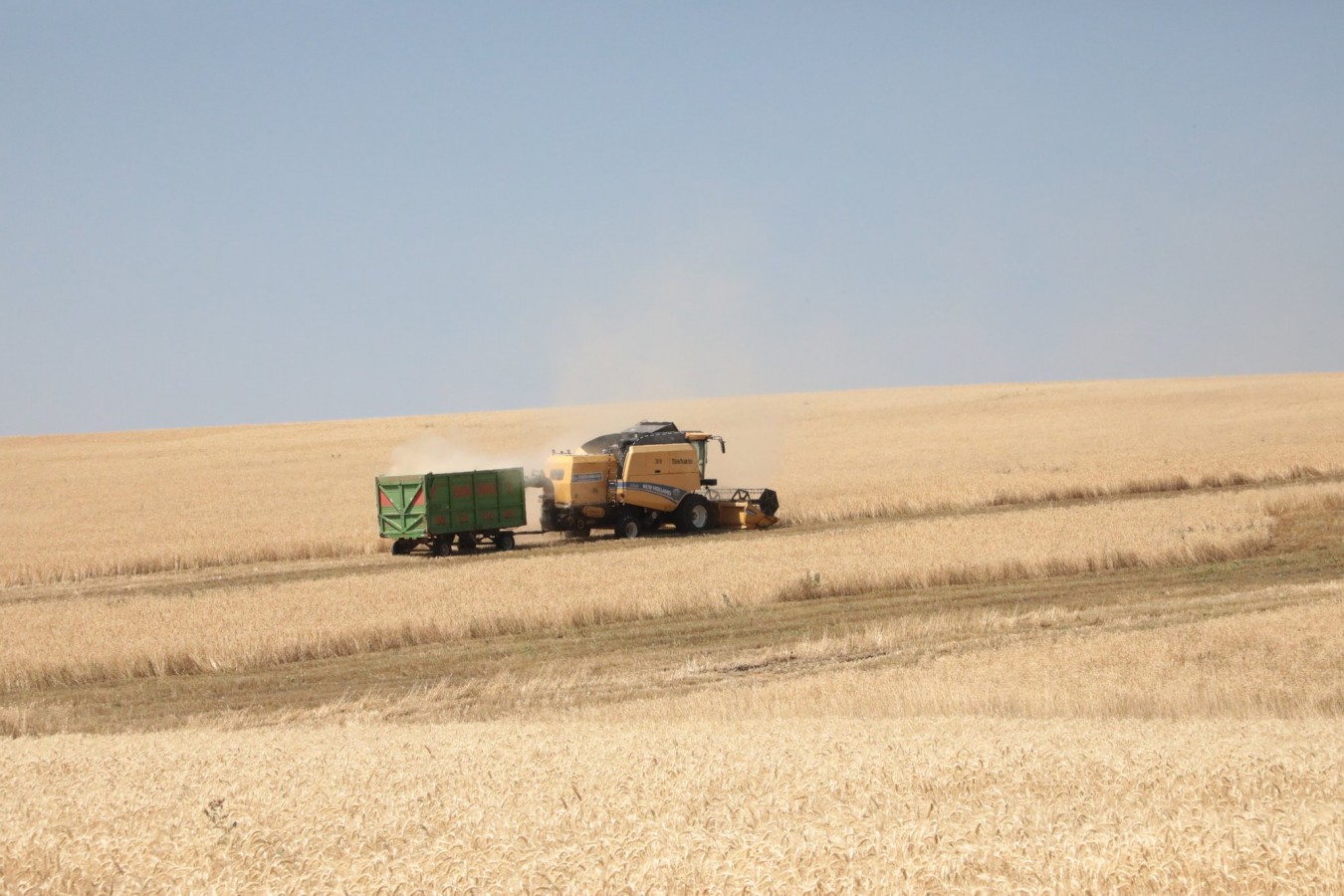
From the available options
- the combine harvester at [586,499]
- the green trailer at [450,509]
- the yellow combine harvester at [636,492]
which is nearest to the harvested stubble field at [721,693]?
the green trailer at [450,509]

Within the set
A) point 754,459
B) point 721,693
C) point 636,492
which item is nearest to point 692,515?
point 636,492

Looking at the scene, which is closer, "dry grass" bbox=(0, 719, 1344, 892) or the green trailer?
"dry grass" bbox=(0, 719, 1344, 892)

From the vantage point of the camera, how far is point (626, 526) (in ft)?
109

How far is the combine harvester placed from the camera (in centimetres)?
3078

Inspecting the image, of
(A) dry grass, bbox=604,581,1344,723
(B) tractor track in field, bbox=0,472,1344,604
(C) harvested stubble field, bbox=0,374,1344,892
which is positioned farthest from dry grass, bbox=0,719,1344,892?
(B) tractor track in field, bbox=0,472,1344,604

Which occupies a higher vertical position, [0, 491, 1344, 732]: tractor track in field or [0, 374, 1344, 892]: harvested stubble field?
[0, 374, 1344, 892]: harvested stubble field

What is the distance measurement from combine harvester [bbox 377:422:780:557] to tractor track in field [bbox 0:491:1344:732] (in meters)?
11.6

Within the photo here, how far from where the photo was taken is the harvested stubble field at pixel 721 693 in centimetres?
484

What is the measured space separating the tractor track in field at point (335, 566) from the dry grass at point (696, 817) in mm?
20249

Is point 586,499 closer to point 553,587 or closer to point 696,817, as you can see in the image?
point 553,587

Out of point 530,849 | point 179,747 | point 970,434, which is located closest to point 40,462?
point 970,434

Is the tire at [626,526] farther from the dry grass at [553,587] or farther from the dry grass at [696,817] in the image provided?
the dry grass at [696,817]

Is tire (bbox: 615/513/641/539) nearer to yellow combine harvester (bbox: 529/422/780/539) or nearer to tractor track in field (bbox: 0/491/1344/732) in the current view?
yellow combine harvester (bbox: 529/422/780/539)

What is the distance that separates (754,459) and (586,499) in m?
13.9
